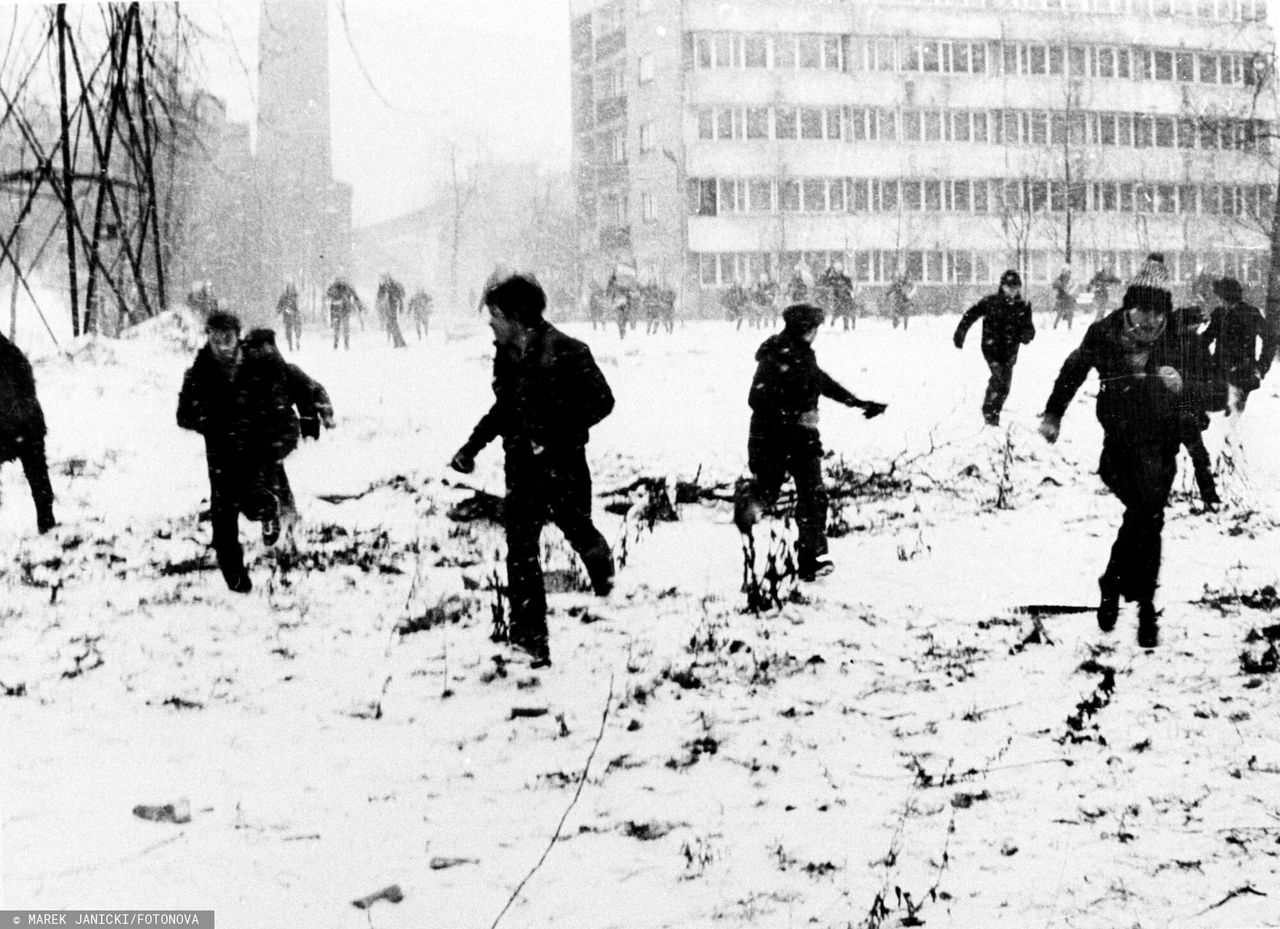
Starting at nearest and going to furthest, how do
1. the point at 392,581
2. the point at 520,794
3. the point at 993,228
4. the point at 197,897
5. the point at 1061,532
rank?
1. the point at 197,897
2. the point at 520,794
3. the point at 993,228
4. the point at 1061,532
5. the point at 392,581

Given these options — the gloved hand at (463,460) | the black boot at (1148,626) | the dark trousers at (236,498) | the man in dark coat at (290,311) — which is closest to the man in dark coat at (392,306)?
the man in dark coat at (290,311)

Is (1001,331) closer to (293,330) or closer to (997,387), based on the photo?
(997,387)

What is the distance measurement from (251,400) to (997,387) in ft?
9.88

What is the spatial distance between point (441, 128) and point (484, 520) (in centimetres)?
180

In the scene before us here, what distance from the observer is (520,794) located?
2.79 meters

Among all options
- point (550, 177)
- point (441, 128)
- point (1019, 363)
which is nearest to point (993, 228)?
point (1019, 363)

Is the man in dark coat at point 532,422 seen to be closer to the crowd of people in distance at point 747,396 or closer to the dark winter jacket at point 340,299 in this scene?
the crowd of people in distance at point 747,396

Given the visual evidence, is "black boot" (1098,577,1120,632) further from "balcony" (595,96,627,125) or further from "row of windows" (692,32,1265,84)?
"balcony" (595,96,627,125)

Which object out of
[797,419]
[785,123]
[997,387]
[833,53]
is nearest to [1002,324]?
[997,387]

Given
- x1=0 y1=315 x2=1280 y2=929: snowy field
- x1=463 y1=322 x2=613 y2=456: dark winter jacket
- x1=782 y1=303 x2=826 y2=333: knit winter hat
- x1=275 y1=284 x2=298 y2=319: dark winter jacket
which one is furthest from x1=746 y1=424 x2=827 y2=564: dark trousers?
x1=275 y1=284 x2=298 y2=319: dark winter jacket

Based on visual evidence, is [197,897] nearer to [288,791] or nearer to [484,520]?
[288,791]

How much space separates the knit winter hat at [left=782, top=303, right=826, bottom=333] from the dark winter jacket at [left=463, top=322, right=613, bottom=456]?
115cm

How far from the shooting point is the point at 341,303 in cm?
391

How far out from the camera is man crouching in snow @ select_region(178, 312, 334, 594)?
13.3 feet
